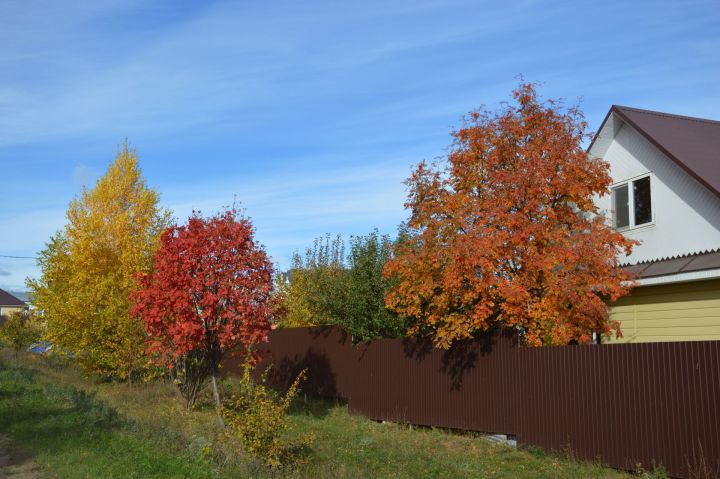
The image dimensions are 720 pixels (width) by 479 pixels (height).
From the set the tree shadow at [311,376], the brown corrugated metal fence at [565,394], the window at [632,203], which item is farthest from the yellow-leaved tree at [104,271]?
the window at [632,203]

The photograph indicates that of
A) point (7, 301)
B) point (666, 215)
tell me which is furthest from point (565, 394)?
point (7, 301)

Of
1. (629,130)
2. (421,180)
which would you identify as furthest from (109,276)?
(629,130)

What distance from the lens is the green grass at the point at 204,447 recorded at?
9289 millimetres

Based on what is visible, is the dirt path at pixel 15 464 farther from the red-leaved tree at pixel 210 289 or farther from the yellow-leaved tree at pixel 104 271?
the yellow-leaved tree at pixel 104 271

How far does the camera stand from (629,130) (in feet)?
52.1

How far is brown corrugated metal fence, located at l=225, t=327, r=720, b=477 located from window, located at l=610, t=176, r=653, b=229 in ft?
15.5

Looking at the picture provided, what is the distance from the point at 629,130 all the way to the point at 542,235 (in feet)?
17.2

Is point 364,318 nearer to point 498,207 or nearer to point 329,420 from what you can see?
point 329,420

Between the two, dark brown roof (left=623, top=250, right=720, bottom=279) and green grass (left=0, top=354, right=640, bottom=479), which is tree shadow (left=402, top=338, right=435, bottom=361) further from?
dark brown roof (left=623, top=250, right=720, bottom=279)

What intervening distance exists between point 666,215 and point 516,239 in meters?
4.35

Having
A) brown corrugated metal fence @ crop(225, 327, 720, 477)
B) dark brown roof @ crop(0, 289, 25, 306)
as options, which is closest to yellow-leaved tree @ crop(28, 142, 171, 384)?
brown corrugated metal fence @ crop(225, 327, 720, 477)

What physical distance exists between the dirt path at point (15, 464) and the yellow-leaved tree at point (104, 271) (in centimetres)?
1075

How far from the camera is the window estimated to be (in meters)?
15.2

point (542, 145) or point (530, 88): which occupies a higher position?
point (530, 88)
